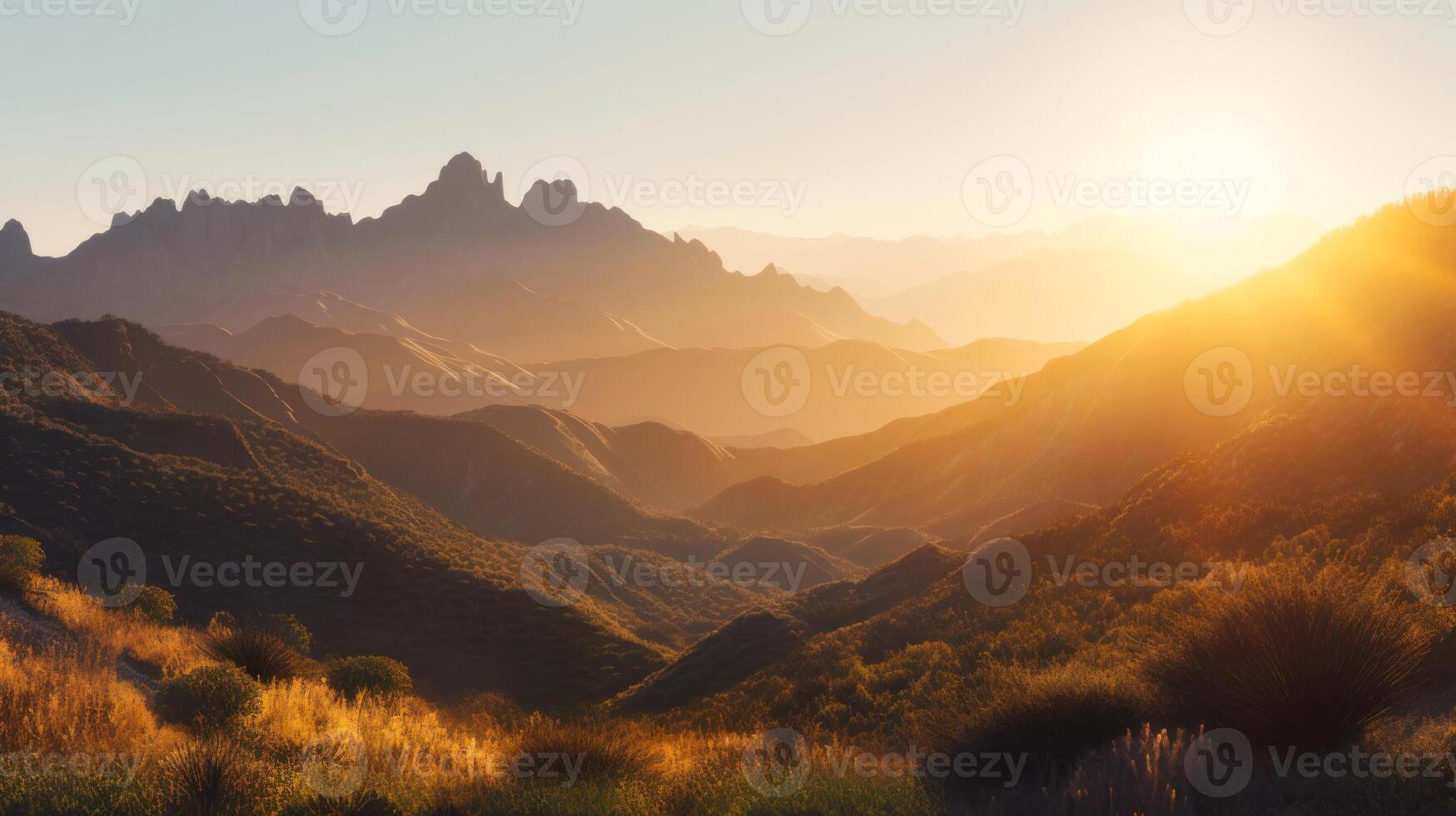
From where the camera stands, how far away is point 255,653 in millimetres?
13766

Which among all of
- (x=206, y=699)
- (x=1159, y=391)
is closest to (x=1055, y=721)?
(x=206, y=699)

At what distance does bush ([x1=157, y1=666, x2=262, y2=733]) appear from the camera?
33.7 feet

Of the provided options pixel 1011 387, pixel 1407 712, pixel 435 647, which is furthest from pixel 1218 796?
pixel 1011 387

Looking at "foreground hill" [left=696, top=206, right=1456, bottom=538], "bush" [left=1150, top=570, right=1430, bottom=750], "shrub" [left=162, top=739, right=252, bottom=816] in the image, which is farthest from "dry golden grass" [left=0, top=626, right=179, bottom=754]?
"foreground hill" [left=696, top=206, right=1456, bottom=538]

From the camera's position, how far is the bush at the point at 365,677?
1705cm

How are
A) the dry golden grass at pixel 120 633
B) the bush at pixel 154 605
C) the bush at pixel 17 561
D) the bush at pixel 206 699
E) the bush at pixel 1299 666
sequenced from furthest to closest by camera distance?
the bush at pixel 154 605 < the bush at pixel 17 561 < the dry golden grass at pixel 120 633 < the bush at pixel 206 699 < the bush at pixel 1299 666

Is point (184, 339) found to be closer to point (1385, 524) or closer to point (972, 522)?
point (972, 522)

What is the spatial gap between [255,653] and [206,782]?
257 inches

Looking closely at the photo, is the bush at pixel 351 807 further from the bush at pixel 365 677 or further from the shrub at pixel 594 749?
the bush at pixel 365 677

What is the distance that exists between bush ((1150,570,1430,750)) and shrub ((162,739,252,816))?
9.48 m

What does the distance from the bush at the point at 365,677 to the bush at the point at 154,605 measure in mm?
5325

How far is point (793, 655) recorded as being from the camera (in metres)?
26.3

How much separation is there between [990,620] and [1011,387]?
7047 cm

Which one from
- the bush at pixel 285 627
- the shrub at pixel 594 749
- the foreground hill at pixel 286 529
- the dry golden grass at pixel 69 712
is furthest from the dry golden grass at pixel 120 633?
the foreground hill at pixel 286 529
